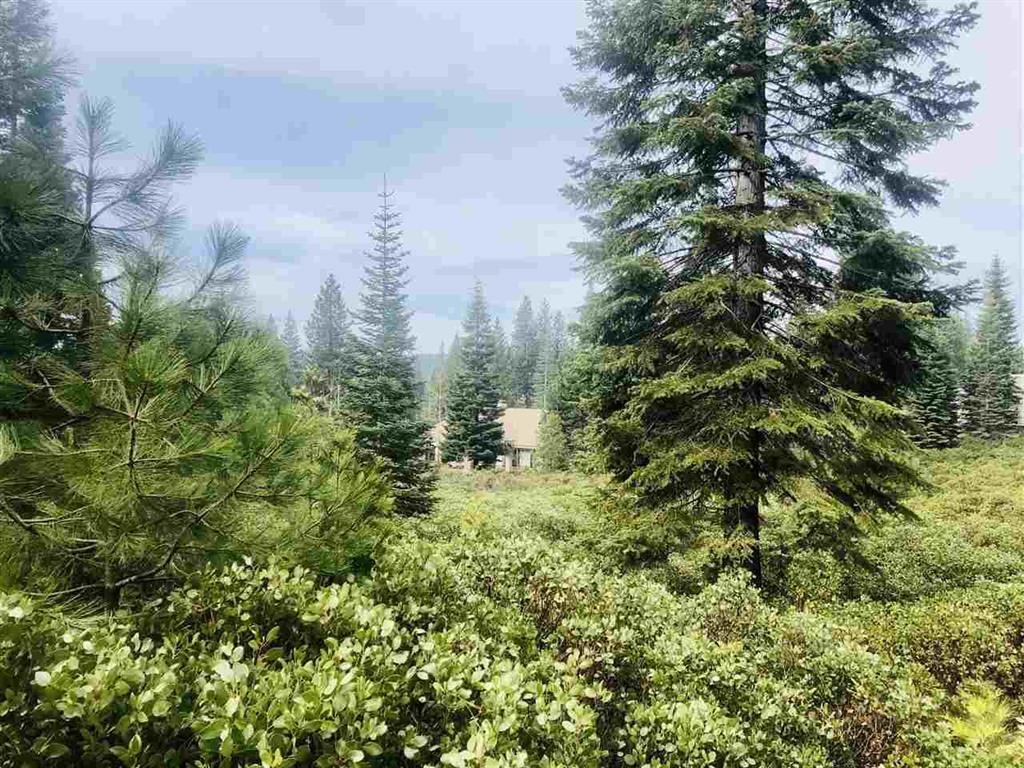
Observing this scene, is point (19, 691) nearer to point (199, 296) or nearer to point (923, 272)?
point (199, 296)

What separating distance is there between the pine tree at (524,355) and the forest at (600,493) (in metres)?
55.9

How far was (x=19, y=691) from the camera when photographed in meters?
1.68

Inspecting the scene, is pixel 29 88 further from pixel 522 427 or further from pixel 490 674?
pixel 522 427

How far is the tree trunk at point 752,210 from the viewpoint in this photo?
6.71 meters

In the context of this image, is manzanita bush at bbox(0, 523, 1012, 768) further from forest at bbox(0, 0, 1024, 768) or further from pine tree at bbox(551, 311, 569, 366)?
pine tree at bbox(551, 311, 569, 366)

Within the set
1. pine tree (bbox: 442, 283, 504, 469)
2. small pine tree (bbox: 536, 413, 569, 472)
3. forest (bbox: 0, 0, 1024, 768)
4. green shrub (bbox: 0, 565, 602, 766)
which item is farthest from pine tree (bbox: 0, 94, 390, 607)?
pine tree (bbox: 442, 283, 504, 469)

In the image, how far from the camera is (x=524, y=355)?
223 feet

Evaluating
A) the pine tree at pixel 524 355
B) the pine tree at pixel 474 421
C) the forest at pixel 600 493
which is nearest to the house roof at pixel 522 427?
the pine tree at pixel 474 421

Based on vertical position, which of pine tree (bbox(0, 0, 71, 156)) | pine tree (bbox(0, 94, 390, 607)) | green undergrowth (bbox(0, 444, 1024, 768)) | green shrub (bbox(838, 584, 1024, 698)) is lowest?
green shrub (bbox(838, 584, 1024, 698))

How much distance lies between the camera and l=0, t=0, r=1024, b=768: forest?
2080 millimetres

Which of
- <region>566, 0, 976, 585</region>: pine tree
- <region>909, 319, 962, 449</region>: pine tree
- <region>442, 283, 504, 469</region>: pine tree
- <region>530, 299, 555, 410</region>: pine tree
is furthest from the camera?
<region>530, 299, 555, 410</region>: pine tree

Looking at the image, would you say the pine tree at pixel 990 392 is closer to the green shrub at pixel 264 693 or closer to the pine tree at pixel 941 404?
the pine tree at pixel 941 404

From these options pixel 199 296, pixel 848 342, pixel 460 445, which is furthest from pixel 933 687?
pixel 460 445

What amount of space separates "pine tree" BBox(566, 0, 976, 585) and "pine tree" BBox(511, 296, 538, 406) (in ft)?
189
